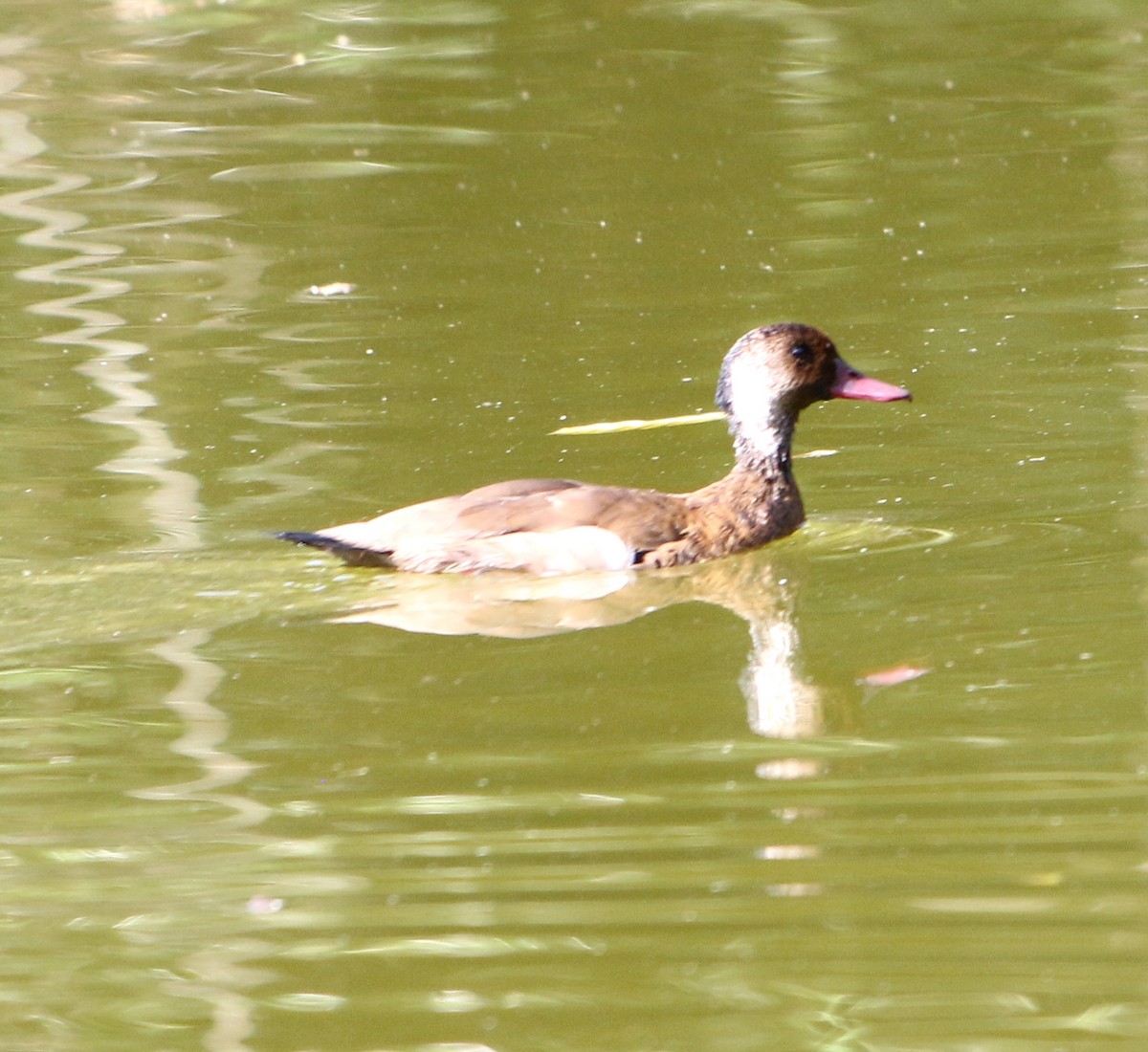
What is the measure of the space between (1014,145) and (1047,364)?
4.65 metres

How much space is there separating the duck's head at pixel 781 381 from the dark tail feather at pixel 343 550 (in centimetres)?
152

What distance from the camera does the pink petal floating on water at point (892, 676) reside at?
6.41 m

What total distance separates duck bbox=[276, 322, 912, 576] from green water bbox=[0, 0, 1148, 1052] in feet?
0.33

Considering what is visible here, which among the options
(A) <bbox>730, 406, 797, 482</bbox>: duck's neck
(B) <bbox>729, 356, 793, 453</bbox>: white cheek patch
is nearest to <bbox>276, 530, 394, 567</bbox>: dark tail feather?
(A) <bbox>730, 406, 797, 482</bbox>: duck's neck

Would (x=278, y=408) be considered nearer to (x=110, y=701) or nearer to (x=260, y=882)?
(x=110, y=701)

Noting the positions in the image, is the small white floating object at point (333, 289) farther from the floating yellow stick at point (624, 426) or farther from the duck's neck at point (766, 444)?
the duck's neck at point (766, 444)

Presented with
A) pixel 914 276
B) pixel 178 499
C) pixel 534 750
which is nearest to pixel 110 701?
pixel 534 750

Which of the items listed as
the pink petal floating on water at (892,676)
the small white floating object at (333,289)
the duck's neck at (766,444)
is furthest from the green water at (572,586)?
the duck's neck at (766,444)

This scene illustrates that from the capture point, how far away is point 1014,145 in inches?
551

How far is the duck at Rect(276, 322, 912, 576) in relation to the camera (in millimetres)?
7711

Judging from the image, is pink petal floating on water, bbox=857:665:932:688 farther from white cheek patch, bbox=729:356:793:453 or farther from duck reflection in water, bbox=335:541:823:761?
white cheek patch, bbox=729:356:793:453

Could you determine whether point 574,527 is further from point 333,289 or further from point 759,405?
point 333,289

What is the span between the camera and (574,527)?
305 inches

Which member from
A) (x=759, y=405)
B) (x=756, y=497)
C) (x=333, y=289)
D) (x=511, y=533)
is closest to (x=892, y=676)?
(x=511, y=533)
